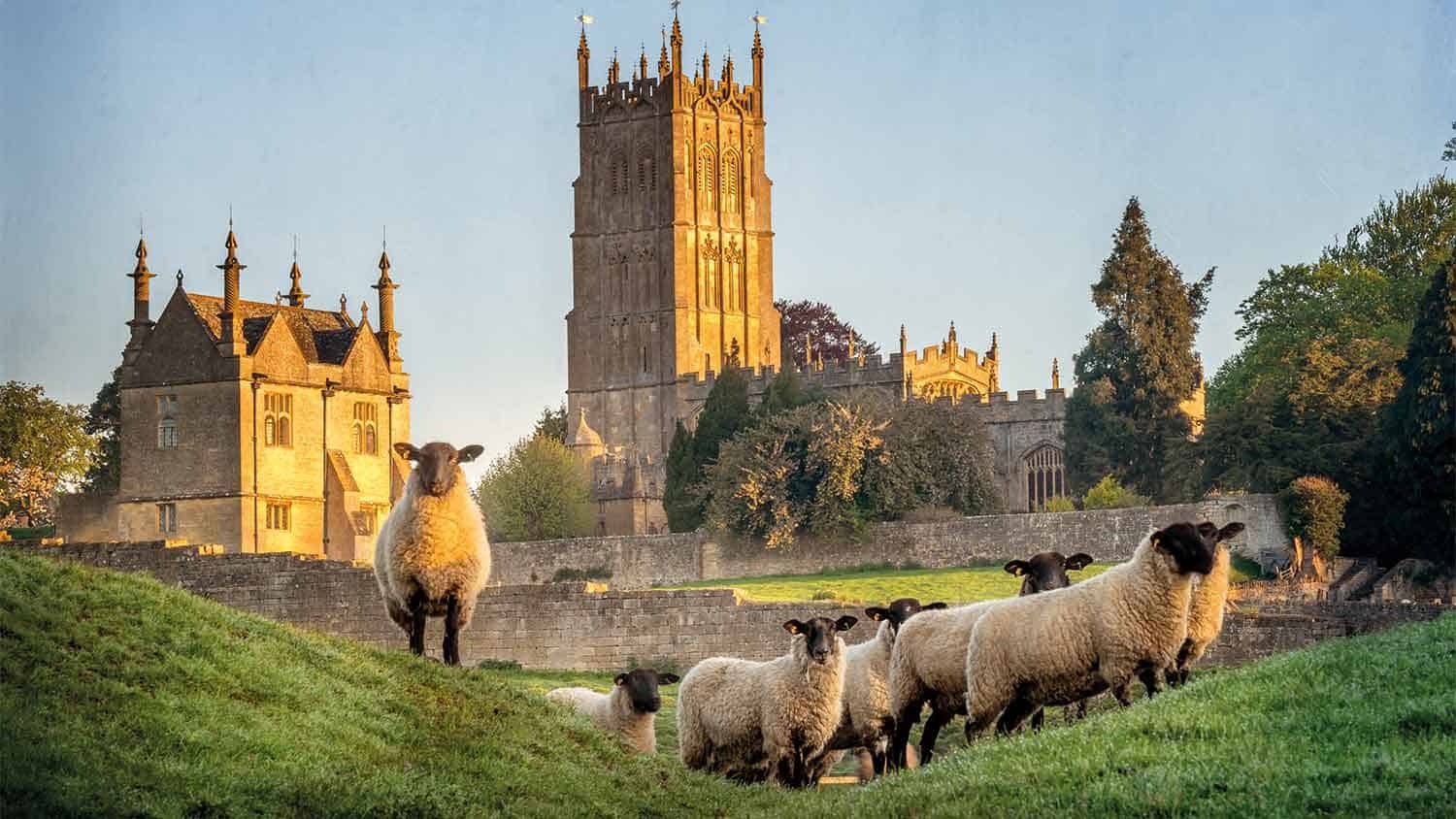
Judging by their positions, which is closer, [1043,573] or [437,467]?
[437,467]

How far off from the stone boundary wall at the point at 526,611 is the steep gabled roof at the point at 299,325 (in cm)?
2361

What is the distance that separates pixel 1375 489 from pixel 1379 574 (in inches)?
104

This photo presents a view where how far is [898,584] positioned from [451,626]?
37077 mm

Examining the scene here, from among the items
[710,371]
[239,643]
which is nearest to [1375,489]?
[239,643]

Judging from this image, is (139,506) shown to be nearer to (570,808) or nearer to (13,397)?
(13,397)

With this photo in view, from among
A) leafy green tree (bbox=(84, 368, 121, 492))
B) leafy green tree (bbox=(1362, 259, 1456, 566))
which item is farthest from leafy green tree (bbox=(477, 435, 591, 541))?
leafy green tree (bbox=(1362, 259, 1456, 566))

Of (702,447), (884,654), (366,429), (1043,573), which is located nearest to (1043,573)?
(1043,573)

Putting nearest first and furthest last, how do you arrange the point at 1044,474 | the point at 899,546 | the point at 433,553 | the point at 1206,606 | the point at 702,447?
the point at 433,553 < the point at 1206,606 < the point at 899,546 < the point at 702,447 < the point at 1044,474

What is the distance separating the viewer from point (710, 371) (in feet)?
355

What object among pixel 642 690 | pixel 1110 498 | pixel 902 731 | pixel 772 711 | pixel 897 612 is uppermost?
pixel 1110 498

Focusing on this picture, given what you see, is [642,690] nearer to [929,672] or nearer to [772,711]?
[772,711]

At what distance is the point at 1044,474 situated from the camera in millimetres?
91500

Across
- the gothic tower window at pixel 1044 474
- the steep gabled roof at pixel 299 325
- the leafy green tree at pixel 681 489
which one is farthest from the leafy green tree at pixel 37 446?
the gothic tower window at pixel 1044 474

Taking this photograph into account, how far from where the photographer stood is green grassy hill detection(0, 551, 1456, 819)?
14.4 metres
